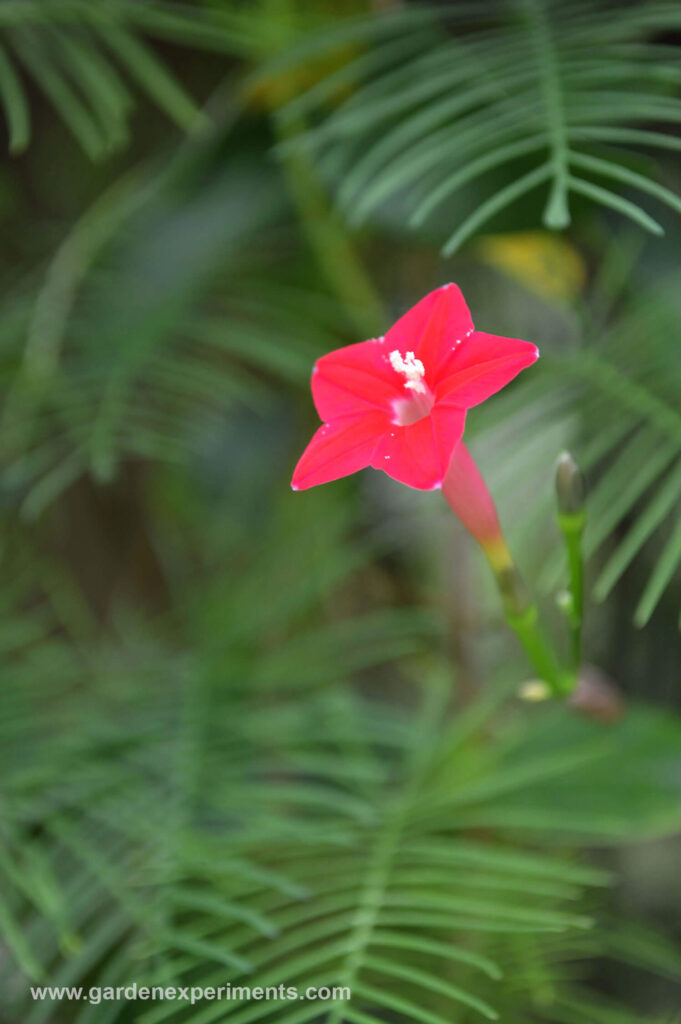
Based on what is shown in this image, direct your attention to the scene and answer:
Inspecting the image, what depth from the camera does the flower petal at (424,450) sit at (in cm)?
32

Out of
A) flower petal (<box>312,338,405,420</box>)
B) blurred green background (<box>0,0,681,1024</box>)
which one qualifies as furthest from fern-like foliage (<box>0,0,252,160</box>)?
flower petal (<box>312,338,405,420</box>)

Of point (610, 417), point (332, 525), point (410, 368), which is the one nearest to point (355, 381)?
point (410, 368)

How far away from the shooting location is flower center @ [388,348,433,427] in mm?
368

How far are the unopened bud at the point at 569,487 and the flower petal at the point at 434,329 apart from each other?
0.21 feet

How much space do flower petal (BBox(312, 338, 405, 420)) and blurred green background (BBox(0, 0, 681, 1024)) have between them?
58 mm

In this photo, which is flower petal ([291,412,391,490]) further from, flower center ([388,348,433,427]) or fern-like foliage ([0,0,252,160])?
fern-like foliage ([0,0,252,160])

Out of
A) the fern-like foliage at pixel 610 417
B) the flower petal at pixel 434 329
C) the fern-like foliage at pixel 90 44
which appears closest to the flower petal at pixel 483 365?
the flower petal at pixel 434 329

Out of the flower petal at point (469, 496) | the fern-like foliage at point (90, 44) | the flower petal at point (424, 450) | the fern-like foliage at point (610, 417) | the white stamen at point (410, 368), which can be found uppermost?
the fern-like foliage at point (90, 44)

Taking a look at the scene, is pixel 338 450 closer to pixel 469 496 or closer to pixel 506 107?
pixel 469 496

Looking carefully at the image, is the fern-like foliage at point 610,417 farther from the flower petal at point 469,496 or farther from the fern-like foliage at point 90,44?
the fern-like foliage at point 90,44

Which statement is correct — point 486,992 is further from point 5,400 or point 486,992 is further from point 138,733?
point 5,400

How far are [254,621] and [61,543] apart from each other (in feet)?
0.98

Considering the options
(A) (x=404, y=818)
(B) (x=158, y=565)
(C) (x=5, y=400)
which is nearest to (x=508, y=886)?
(A) (x=404, y=818)

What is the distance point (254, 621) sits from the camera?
2.50 feet
